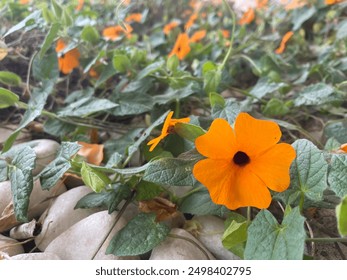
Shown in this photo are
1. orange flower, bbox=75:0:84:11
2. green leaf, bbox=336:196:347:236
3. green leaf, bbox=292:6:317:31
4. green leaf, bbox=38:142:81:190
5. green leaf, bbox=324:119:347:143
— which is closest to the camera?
green leaf, bbox=336:196:347:236

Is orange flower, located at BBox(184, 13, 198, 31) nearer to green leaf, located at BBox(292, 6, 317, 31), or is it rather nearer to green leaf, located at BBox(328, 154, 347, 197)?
green leaf, located at BBox(292, 6, 317, 31)

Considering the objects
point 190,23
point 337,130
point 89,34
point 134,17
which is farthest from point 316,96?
point 134,17

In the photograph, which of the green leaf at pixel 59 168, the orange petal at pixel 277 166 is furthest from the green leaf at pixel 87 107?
the orange petal at pixel 277 166

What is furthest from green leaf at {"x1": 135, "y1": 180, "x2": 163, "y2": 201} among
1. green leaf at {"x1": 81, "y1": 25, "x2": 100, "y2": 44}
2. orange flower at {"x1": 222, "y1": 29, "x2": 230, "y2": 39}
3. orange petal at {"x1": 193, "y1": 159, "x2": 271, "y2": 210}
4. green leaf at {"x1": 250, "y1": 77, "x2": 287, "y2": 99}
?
orange flower at {"x1": 222, "y1": 29, "x2": 230, "y2": 39}

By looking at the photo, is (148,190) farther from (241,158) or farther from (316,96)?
(316,96)

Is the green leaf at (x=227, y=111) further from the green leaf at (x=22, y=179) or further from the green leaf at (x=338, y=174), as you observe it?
the green leaf at (x=22, y=179)

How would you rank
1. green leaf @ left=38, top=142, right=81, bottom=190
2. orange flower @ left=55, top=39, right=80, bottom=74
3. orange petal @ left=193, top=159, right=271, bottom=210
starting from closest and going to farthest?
orange petal @ left=193, top=159, right=271, bottom=210 < green leaf @ left=38, top=142, right=81, bottom=190 < orange flower @ left=55, top=39, right=80, bottom=74

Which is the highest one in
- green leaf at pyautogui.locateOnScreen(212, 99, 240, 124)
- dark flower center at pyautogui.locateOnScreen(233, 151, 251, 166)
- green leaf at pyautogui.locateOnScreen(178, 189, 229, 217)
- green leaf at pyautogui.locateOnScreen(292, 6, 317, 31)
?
dark flower center at pyautogui.locateOnScreen(233, 151, 251, 166)
